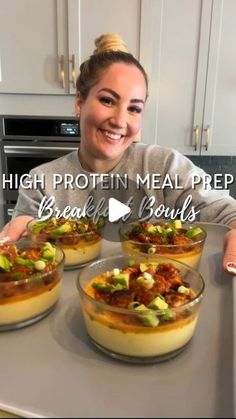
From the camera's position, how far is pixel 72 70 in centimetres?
212

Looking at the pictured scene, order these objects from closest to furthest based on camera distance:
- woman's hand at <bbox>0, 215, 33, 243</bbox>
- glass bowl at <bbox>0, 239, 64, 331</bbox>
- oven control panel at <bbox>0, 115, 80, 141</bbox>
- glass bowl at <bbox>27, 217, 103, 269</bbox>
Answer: glass bowl at <bbox>0, 239, 64, 331</bbox>, glass bowl at <bbox>27, 217, 103, 269</bbox>, woman's hand at <bbox>0, 215, 33, 243</bbox>, oven control panel at <bbox>0, 115, 80, 141</bbox>

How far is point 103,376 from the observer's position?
430 millimetres

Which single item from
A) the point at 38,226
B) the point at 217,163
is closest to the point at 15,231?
the point at 38,226

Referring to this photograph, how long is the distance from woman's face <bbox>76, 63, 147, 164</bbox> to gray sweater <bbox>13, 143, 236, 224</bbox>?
0.35 ft

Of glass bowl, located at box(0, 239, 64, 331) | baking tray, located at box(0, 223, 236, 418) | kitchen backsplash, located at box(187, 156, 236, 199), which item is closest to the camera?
baking tray, located at box(0, 223, 236, 418)

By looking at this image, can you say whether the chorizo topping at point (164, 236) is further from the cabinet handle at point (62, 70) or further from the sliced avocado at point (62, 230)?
the cabinet handle at point (62, 70)

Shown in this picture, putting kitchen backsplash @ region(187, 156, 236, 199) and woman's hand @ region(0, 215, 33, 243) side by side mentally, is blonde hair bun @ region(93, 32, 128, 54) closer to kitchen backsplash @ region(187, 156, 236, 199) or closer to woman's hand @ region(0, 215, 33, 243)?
woman's hand @ region(0, 215, 33, 243)

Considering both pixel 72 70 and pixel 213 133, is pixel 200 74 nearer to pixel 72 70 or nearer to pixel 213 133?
pixel 213 133

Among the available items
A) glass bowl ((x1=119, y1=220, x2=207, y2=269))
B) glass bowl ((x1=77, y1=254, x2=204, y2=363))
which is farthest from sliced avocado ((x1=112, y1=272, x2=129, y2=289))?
glass bowl ((x1=119, y1=220, x2=207, y2=269))

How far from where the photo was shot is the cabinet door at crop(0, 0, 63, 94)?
204 cm

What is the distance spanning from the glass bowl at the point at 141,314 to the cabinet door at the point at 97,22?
→ 1.86 meters

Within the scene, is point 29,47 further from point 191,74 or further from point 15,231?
point 15,231

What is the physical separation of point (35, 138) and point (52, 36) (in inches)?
23.9

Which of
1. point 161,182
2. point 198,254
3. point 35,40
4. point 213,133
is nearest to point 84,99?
point 161,182
